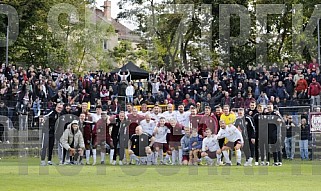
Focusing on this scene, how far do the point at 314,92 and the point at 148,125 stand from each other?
29.2 feet

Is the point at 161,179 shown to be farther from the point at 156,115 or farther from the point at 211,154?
the point at 156,115

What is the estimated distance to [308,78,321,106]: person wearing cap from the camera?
27.7 meters

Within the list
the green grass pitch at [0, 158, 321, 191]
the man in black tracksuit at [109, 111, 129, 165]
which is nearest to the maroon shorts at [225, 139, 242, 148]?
the green grass pitch at [0, 158, 321, 191]

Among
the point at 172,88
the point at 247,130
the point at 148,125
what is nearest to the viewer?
the point at 247,130

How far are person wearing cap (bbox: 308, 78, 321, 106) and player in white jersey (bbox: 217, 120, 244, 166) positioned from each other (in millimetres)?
7333

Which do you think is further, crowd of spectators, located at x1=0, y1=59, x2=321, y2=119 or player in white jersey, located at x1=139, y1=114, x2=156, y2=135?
crowd of spectators, located at x1=0, y1=59, x2=321, y2=119

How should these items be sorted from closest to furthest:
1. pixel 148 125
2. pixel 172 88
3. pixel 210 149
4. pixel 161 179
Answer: pixel 161 179
pixel 210 149
pixel 148 125
pixel 172 88

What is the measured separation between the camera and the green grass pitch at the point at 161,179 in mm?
13430

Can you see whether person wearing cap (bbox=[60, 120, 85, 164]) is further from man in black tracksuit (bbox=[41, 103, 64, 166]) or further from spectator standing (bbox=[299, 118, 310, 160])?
spectator standing (bbox=[299, 118, 310, 160])

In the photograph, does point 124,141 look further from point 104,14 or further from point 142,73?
point 104,14

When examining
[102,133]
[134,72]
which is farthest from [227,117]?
[134,72]

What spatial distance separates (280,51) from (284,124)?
23.9m

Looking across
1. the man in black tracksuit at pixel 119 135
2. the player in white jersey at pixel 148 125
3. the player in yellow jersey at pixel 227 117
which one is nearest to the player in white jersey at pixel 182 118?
the player in white jersey at pixel 148 125

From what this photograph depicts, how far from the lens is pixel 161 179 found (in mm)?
15523
